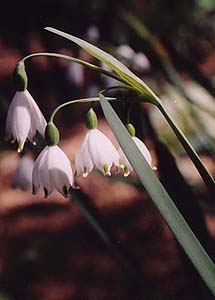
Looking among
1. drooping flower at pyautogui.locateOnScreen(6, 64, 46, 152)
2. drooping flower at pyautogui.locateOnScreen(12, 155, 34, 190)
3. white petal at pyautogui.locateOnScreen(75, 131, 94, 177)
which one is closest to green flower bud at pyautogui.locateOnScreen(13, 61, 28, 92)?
drooping flower at pyautogui.locateOnScreen(6, 64, 46, 152)

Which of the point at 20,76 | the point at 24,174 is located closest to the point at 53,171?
the point at 20,76

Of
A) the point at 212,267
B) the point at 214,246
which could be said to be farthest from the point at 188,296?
the point at 212,267

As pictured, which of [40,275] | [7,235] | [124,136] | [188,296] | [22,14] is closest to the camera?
[124,136]

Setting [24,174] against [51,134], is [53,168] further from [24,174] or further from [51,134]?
[24,174]

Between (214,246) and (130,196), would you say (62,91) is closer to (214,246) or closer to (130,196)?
(130,196)

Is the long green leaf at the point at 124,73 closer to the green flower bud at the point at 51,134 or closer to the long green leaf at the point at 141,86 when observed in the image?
the long green leaf at the point at 141,86

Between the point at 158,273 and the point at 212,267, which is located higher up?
the point at 158,273

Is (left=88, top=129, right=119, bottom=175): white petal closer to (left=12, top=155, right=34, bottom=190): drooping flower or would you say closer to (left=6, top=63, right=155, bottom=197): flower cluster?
(left=6, top=63, right=155, bottom=197): flower cluster
